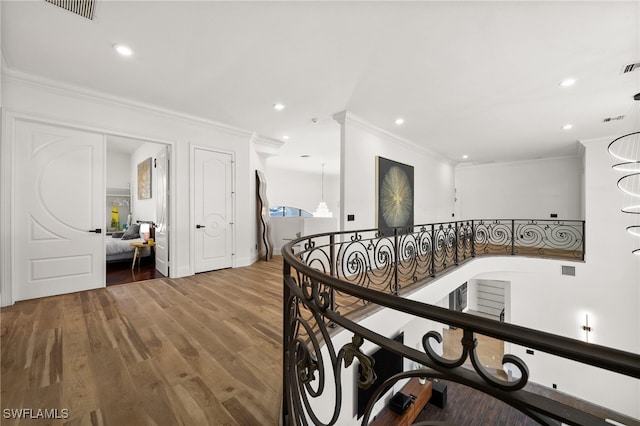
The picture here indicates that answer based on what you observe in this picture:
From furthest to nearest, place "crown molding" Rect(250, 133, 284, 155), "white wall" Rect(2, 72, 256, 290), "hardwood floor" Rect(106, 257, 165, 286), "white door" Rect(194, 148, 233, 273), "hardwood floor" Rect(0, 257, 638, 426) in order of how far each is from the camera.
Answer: "crown molding" Rect(250, 133, 284, 155) < "white door" Rect(194, 148, 233, 273) < "hardwood floor" Rect(106, 257, 165, 286) < "white wall" Rect(2, 72, 256, 290) < "hardwood floor" Rect(0, 257, 638, 426)

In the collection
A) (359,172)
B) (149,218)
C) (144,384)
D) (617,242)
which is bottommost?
(144,384)

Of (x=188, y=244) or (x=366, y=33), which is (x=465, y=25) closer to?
(x=366, y=33)

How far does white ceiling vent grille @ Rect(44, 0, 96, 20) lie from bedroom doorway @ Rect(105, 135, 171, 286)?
2.25 m

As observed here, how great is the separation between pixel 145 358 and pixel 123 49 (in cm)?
305

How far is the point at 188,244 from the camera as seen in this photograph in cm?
477

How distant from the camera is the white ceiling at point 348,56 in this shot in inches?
93.8


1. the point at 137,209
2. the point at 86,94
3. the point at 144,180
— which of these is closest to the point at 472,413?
the point at 86,94

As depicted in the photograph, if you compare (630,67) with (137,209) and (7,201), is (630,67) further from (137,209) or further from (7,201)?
(137,209)

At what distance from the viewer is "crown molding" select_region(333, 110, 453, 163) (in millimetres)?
4590

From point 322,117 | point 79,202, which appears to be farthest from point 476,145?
point 79,202

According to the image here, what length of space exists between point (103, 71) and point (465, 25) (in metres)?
4.00

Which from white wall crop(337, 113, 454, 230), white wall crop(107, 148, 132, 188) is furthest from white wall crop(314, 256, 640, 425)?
white wall crop(107, 148, 132, 188)

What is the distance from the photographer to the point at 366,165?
509 cm

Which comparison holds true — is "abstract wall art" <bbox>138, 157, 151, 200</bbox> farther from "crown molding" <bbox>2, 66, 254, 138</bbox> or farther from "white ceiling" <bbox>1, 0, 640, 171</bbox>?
"white ceiling" <bbox>1, 0, 640, 171</bbox>
